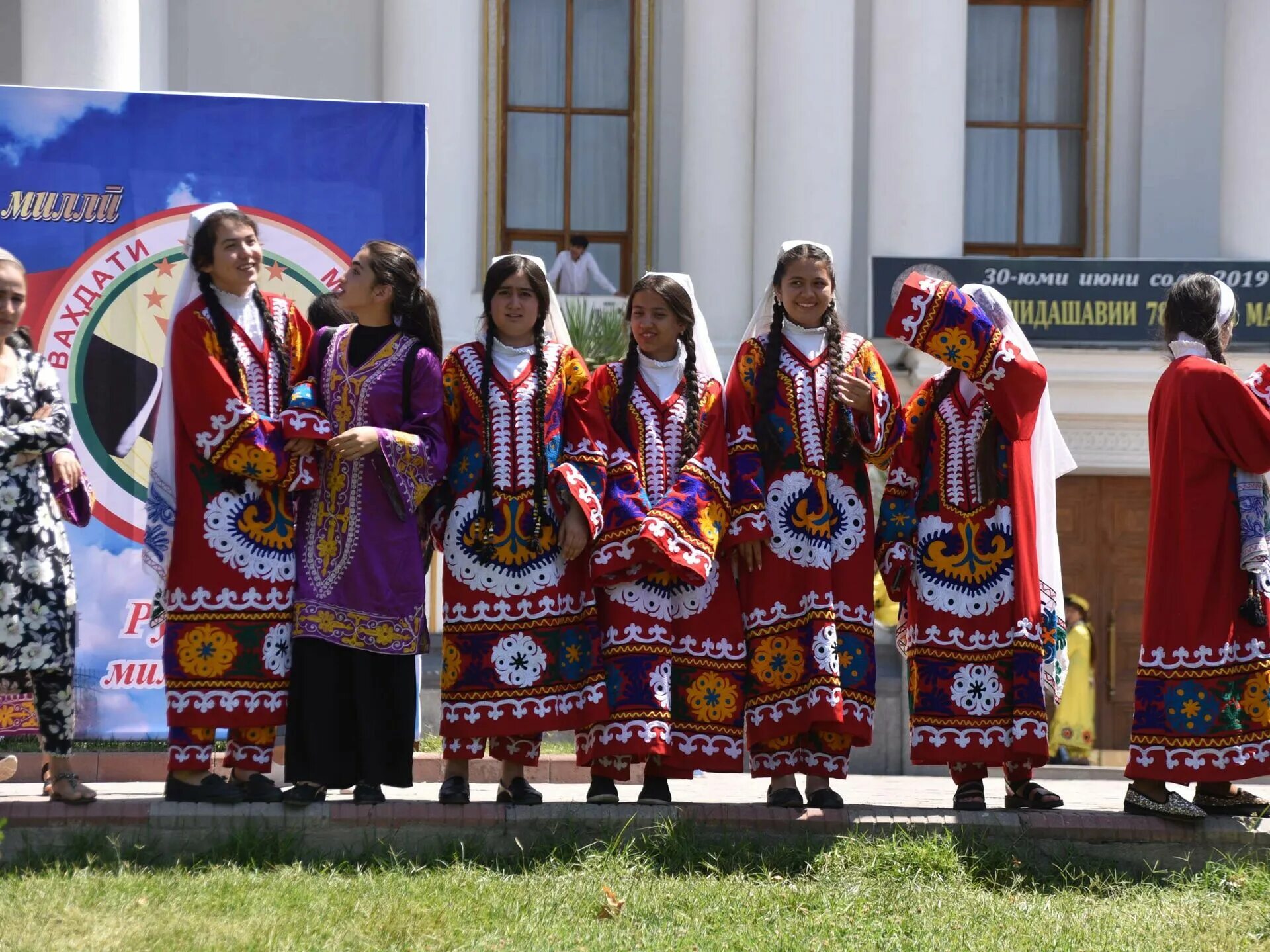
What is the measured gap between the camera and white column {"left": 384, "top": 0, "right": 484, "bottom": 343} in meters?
Answer: 14.0

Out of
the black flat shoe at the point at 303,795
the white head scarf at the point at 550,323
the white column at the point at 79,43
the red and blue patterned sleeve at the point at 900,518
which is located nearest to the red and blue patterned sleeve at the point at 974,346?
the red and blue patterned sleeve at the point at 900,518

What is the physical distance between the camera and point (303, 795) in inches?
226

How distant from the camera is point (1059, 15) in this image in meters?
15.4

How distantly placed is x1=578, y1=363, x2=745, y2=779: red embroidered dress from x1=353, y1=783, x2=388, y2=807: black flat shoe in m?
0.68

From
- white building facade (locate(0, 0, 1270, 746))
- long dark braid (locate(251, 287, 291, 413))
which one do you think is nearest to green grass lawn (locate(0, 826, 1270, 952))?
long dark braid (locate(251, 287, 291, 413))

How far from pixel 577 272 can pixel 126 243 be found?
689 centimetres

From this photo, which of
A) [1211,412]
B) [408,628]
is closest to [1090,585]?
[1211,412]

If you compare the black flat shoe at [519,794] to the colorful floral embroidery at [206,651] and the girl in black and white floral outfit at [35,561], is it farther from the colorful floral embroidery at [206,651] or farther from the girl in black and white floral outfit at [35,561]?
the girl in black and white floral outfit at [35,561]

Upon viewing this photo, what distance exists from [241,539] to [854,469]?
202cm

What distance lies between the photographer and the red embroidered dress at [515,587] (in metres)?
5.89

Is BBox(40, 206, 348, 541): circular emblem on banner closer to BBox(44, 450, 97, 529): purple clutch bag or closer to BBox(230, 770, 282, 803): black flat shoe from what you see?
BBox(44, 450, 97, 529): purple clutch bag

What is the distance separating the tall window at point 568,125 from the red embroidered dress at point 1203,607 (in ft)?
30.3

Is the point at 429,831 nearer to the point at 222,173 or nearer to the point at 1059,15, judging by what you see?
the point at 222,173

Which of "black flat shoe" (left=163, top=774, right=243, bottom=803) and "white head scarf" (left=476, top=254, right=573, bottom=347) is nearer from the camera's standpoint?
"black flat shoe" (left=163, top=774, right=243, bottom=803)
